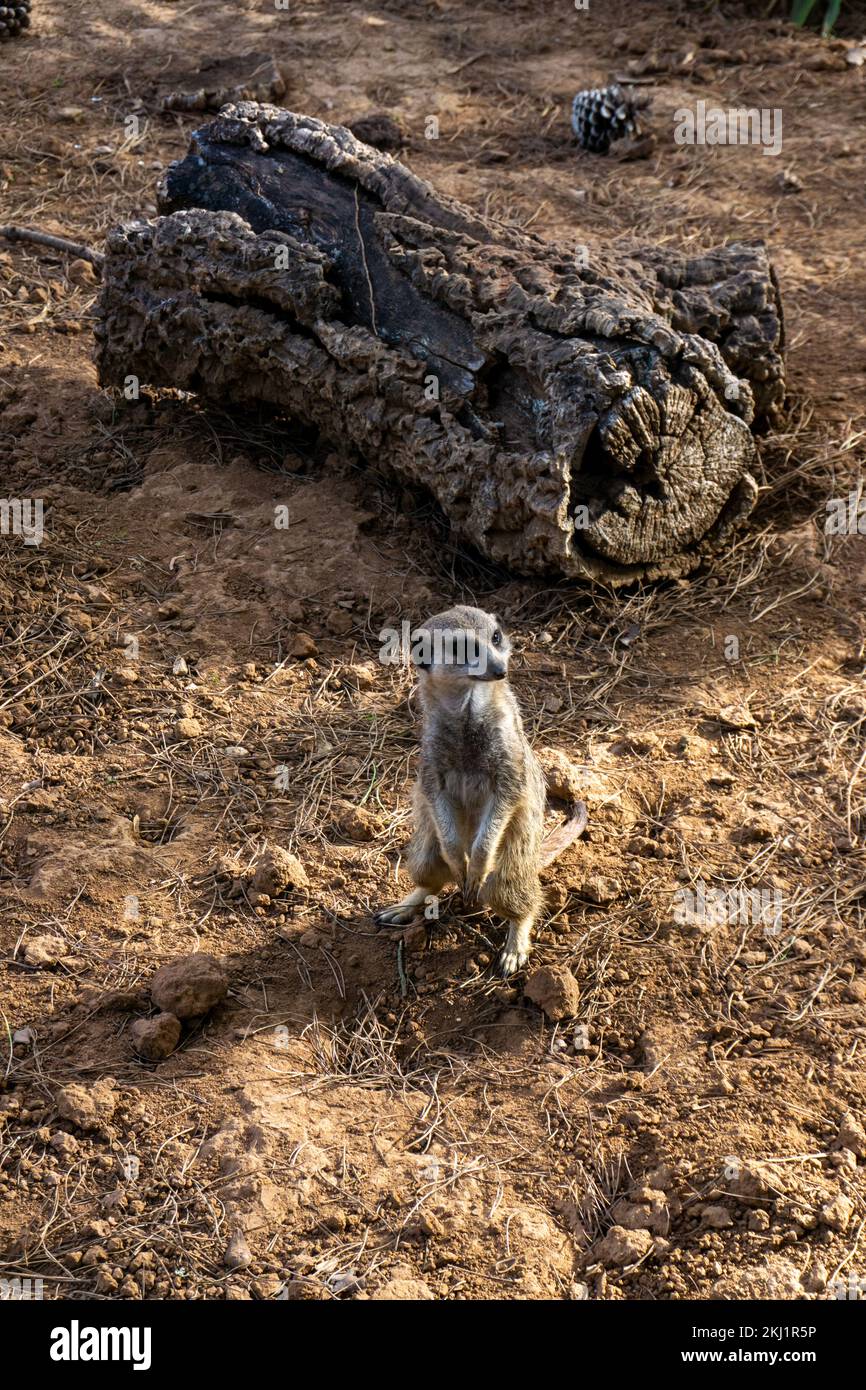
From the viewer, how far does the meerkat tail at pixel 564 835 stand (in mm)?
3838

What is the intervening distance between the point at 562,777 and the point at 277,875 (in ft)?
3.28

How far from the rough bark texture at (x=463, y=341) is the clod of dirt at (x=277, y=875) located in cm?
157

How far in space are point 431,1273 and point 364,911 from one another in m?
1.18

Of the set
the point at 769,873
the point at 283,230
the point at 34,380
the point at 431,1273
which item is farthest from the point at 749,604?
the point at 34,380

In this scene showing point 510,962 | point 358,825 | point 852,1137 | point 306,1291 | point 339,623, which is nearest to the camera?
point 306,1291

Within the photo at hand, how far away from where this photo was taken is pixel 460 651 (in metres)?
3.41

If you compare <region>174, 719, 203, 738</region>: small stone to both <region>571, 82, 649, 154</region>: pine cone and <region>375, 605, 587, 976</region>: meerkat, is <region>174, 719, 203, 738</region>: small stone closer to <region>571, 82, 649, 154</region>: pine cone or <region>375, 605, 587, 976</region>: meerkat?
<region>375, 605, 587, 976</region>: meerkat

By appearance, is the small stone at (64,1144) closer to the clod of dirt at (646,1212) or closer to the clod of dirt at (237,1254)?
the clod of dirt at (237,1254)

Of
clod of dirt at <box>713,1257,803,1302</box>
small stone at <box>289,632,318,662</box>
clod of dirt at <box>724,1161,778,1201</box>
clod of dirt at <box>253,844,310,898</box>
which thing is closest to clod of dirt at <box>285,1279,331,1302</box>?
clod of dirt at <box>713,1257,803,1302</box>

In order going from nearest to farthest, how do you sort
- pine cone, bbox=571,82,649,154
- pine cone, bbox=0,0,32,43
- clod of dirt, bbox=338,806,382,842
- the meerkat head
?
1. the meerkat head
2. clod of dirt, bbox=338,806,382,842
3. pine cone, bbox=571,82,649,154
4. pine cone, bbox=0,0,32,43

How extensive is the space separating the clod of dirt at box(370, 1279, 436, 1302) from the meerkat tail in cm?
130

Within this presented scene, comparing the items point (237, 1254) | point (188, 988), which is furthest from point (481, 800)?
point (237, 1254)

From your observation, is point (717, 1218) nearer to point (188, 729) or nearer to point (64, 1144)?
point (64, 1144)

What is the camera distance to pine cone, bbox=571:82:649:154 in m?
7.50
